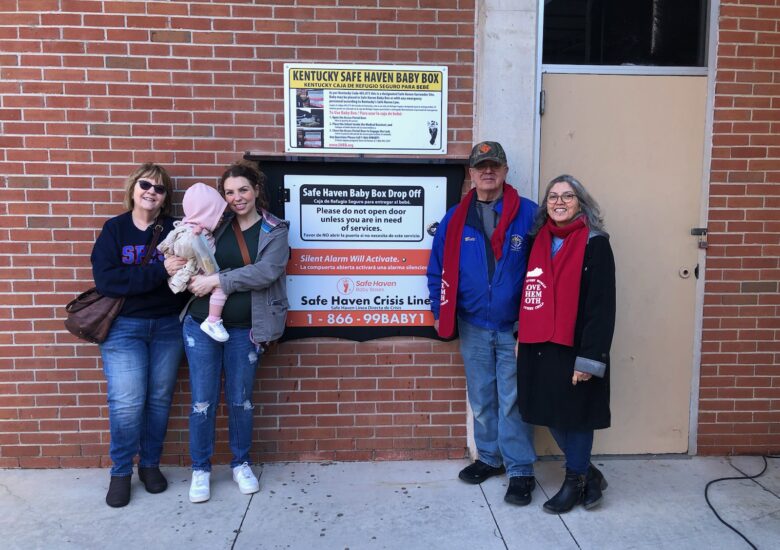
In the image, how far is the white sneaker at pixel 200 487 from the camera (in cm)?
347

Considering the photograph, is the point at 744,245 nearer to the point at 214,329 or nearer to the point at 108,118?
the point at 214,329

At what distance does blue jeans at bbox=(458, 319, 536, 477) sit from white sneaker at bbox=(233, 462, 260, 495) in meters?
1.40

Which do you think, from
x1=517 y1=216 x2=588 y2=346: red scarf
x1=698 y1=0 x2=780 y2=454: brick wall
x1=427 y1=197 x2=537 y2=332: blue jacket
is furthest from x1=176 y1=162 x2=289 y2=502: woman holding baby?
x1=698 y1=0 x2=780 y2=454: brick wall

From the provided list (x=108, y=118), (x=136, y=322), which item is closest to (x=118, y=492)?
(x=136, y=322)

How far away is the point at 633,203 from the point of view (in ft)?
12.9

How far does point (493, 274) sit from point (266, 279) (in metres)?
1.29

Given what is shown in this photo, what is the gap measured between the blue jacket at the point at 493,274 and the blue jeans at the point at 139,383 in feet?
5.72

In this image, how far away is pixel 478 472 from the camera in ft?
12.3

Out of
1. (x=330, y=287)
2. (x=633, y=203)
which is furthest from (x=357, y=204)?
(x=633, y=203)

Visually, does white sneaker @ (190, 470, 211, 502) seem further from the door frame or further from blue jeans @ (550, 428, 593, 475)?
the door frame

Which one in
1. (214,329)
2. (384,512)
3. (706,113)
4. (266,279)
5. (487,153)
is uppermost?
(706,113)

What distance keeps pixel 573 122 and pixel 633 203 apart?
26.0 inches

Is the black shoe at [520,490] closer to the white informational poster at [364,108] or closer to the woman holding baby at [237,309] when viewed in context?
the woman holding baby at [237,309]

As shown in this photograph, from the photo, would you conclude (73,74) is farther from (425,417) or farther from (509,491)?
(509,491)
